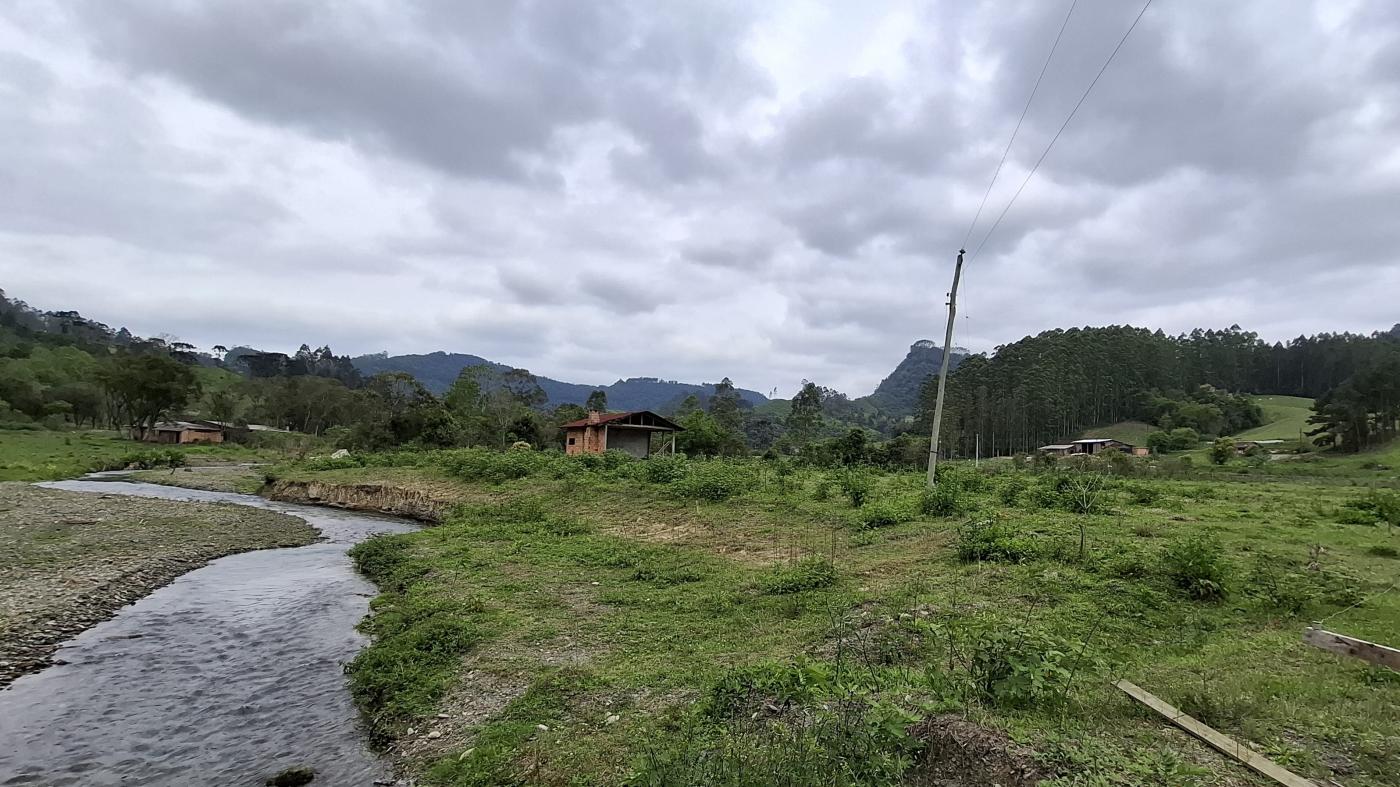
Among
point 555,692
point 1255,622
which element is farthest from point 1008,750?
point 1255,622

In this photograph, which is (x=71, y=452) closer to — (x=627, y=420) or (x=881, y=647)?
(x=627, y=420)

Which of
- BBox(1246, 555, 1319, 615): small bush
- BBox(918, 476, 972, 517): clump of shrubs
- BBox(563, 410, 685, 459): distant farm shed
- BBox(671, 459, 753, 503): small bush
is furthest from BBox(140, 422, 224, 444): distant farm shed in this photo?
BBox(1246, 555, 1319, 615): small bush

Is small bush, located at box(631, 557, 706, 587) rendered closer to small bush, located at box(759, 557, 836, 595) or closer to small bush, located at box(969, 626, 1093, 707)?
small bush, located at box(759, 557, 836, 595)

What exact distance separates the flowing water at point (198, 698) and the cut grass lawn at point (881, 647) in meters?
0.67

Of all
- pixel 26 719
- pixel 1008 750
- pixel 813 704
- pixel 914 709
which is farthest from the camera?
pixel 26 719

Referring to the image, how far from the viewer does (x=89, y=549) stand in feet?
55.6

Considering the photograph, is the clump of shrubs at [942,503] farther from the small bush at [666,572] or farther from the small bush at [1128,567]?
the small bush at [666,572]

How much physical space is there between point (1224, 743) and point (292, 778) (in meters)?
8.35

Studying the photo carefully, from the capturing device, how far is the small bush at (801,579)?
11180mm

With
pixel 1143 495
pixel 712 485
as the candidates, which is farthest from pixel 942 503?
pixel 712 485

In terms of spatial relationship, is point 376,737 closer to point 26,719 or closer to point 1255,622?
point 26,719

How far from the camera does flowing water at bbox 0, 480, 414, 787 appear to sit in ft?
22.9

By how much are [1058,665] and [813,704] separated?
230 centimetres

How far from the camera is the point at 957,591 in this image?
9.98 meters
